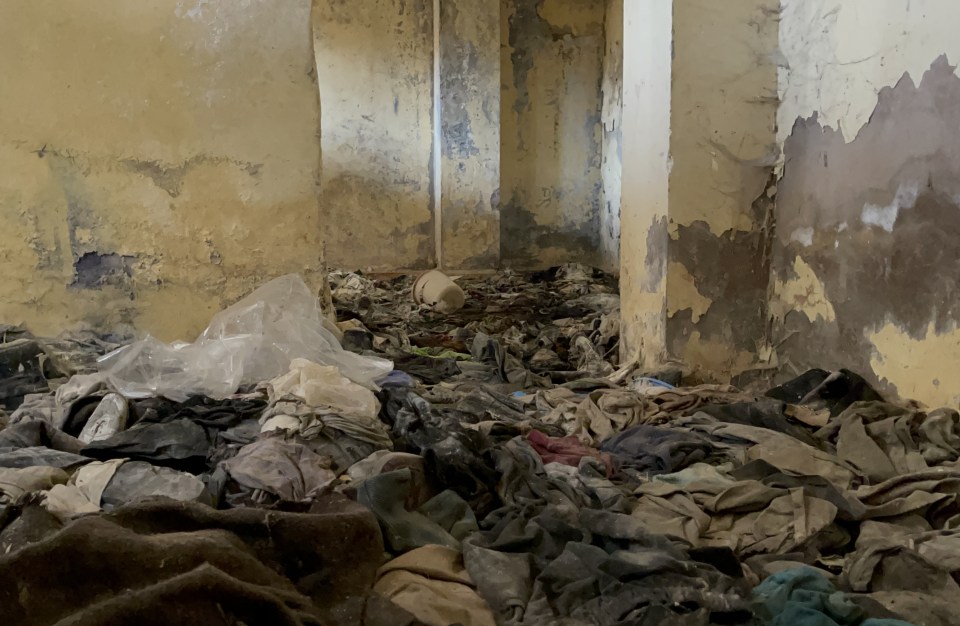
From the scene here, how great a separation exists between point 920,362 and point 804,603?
1.64 metres

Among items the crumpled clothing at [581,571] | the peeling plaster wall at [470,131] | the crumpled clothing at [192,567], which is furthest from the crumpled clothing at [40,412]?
the peeling plaster wall at [470,131]

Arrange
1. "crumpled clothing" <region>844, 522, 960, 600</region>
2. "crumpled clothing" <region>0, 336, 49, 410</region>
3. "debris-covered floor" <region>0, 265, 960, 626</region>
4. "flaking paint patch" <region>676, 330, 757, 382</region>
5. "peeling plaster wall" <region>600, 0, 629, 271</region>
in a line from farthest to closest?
"peeling plaster wall" <region>600, 0, 629, 271</region>
"flaking paint patch" <region>676, 330, 757, 382</region>
"crumpled clothing" <region>0, 336, 49, 410</region>
"crumpled clothing" <region>844, 522, 960, 600</region>
"debris-covered floor" <region>0, 265, 960, 626</region>

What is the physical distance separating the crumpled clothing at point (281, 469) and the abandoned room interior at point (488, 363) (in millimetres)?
13

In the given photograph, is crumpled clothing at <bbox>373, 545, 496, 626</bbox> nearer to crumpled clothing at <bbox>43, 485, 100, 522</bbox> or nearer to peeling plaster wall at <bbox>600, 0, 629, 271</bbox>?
crumpled clothing at <bbox>43, 485, 100, 522</bbox>

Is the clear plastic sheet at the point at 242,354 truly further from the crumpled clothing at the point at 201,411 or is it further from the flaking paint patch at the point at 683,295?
the flaking paint patch at the point at 683,295

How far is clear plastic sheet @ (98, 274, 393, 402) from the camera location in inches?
124

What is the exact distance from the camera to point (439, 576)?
6.06 ft

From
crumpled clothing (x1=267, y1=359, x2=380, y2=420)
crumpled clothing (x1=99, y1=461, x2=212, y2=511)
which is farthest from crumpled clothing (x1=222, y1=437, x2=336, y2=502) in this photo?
crumpled clothing (x1=267, y1=359, x2=380, y2=420)

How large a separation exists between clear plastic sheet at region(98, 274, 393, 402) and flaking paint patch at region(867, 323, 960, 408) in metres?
2.13

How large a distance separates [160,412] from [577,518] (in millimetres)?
1652

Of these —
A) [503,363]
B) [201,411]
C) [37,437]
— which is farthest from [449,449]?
[503,363]

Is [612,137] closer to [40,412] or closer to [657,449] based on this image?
[657,449]

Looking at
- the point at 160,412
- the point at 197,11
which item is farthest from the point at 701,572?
the point at 197,11

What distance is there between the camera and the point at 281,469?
2.30 meters
